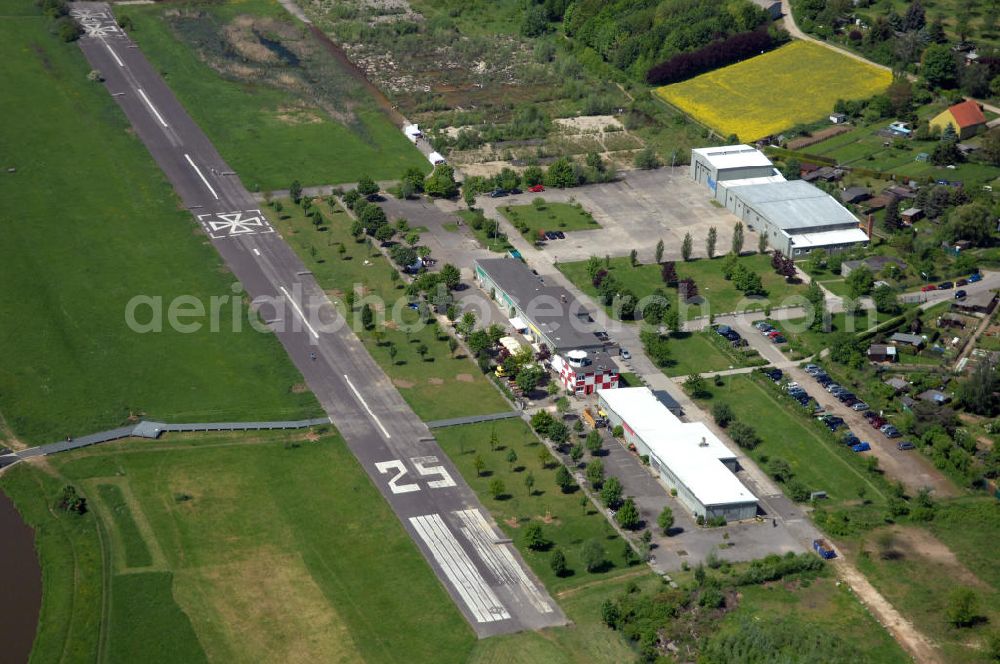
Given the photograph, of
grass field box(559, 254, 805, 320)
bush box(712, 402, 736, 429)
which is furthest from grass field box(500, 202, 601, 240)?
bush box(712, 402, 736, 429)

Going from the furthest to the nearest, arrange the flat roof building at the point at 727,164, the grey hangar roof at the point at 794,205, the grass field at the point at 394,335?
the flat roof building at the point at 727,164
the grey hangar roof at the point at 794,205
the grass field at the point at 394,335

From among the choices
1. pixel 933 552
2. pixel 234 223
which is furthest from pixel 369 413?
pixel 933 552

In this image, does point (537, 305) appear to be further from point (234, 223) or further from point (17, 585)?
point (17, 585)

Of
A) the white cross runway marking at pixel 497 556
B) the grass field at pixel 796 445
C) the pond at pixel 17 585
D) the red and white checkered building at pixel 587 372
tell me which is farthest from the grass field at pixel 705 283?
the pond at pixel 17 585

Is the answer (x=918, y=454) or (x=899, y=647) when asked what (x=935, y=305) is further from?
(x=899, y=647)

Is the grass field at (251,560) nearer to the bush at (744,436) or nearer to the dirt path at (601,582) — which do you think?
the dirt path at (601,582)
